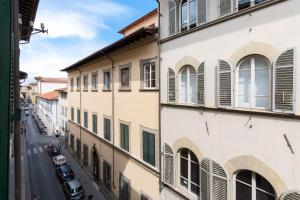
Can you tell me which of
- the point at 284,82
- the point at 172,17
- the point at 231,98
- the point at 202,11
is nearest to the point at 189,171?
the point at 231,98

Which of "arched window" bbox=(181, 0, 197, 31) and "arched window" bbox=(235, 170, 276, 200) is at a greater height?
"arched window" bbox=(181, 0, 197, 31)

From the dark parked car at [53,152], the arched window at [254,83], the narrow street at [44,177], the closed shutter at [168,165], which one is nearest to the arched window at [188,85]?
the arched window at [254,83]

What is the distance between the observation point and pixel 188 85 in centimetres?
1075

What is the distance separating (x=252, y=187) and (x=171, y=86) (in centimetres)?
553

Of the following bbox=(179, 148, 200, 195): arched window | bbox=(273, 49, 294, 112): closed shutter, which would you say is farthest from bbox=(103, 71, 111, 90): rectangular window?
bbox=(273, 49, 294, 112): closed shutter

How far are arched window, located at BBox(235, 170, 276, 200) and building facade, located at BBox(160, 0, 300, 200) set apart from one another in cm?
3

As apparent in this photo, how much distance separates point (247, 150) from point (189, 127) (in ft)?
9.96

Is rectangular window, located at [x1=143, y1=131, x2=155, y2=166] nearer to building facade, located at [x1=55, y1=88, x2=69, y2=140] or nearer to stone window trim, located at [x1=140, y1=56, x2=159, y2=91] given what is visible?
stone window trim, located at [x1=140, y1=56, x2=159, y2=91]

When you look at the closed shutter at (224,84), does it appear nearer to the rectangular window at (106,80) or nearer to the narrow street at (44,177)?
the rectangular window at (106,80)

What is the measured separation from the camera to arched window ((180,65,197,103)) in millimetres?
10475

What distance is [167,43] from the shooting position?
11.9 m

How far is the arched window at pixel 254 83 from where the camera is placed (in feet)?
24.6

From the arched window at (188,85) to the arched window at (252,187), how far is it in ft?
11.6

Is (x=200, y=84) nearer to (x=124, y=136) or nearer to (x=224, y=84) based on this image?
(x=224, y=84)
